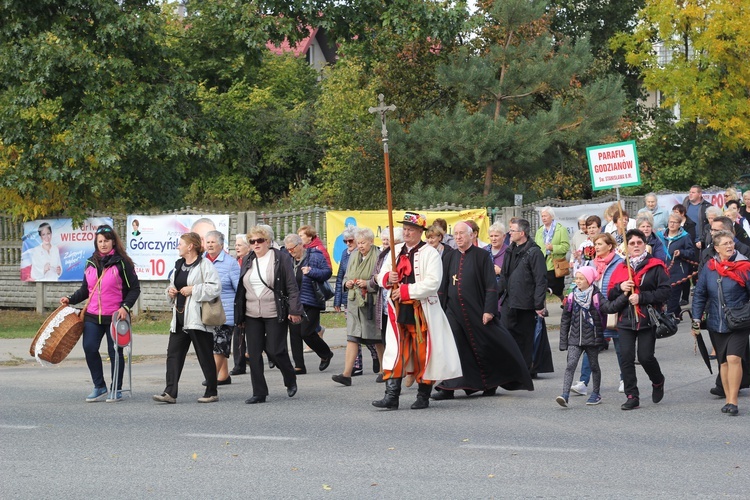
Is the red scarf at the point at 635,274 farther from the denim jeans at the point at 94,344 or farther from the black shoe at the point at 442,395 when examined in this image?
the denim jeans at the point at 94,344

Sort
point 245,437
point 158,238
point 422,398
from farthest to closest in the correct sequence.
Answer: point 158,238, point 422,398, point 245,437

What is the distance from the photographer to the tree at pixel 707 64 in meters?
34.8

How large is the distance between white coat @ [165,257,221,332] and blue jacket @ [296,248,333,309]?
2504 millimetres

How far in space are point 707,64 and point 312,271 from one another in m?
26.3

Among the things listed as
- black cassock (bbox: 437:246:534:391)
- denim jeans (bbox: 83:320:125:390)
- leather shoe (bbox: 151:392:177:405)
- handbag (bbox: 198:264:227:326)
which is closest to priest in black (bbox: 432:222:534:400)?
black cassock (bbox: 437:246:534:391)

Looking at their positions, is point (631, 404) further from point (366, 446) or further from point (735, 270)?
point (366, 446)

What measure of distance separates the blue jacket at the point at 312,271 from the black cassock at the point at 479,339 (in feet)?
9.16

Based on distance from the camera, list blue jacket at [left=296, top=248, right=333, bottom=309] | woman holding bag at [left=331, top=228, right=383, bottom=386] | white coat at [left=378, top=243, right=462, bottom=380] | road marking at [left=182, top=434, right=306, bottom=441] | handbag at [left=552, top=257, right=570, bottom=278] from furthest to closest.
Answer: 1. handbag at [left=552, top=257, right=570, bottom=278]
2. blue jacket at [left=296, top=248, right=333, bottom=309]
3. woman holding bag at [left=331, top=228, right=383, bottom=386]
4. white coat at [left=378, top=243, right=462, bottom=380]
5. road marking at [left=182, top=434, right=306, bottom=441]

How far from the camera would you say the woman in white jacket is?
1102cm

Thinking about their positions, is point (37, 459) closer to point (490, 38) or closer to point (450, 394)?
point (450, 394)

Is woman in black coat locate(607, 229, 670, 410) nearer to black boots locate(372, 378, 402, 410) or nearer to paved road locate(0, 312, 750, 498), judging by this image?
paved road locate(0, 312, 750, 498)

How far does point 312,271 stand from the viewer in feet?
44.5

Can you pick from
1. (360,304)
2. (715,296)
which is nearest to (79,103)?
(360,304)

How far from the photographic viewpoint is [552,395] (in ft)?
37.0
